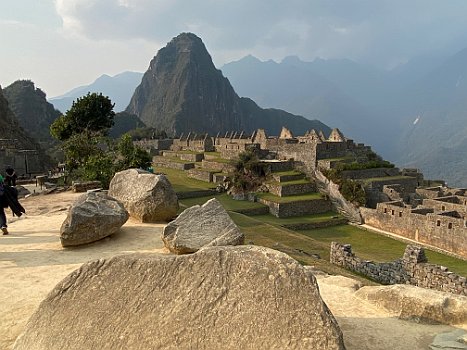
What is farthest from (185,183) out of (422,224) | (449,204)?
(449,204)

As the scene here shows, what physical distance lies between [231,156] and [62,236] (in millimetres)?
30226

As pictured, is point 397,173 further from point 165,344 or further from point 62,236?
point 165,344

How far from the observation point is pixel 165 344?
10.7ft

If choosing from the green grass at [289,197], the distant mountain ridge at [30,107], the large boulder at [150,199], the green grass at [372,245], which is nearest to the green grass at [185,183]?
the green grass at [289,197]

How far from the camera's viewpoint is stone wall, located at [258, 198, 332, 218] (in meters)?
27.2

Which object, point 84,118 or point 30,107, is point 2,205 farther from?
point 30,107

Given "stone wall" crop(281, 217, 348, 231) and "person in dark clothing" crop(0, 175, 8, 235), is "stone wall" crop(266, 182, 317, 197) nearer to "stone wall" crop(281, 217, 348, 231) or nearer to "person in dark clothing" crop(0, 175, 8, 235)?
"stone wall" crop(281, 217, 348, 231)

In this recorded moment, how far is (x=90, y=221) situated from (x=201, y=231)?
2702 mm

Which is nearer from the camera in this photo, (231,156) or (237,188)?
(237,188)

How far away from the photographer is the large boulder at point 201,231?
7590mm

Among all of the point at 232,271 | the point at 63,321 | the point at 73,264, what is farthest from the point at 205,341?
the point at 73,264

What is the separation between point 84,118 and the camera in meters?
31.8

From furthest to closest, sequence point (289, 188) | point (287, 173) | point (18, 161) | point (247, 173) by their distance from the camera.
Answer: point (287, 173), point (247, 173), point (289, 188), point (18, 161)

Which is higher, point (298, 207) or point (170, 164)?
point (170, 164)
